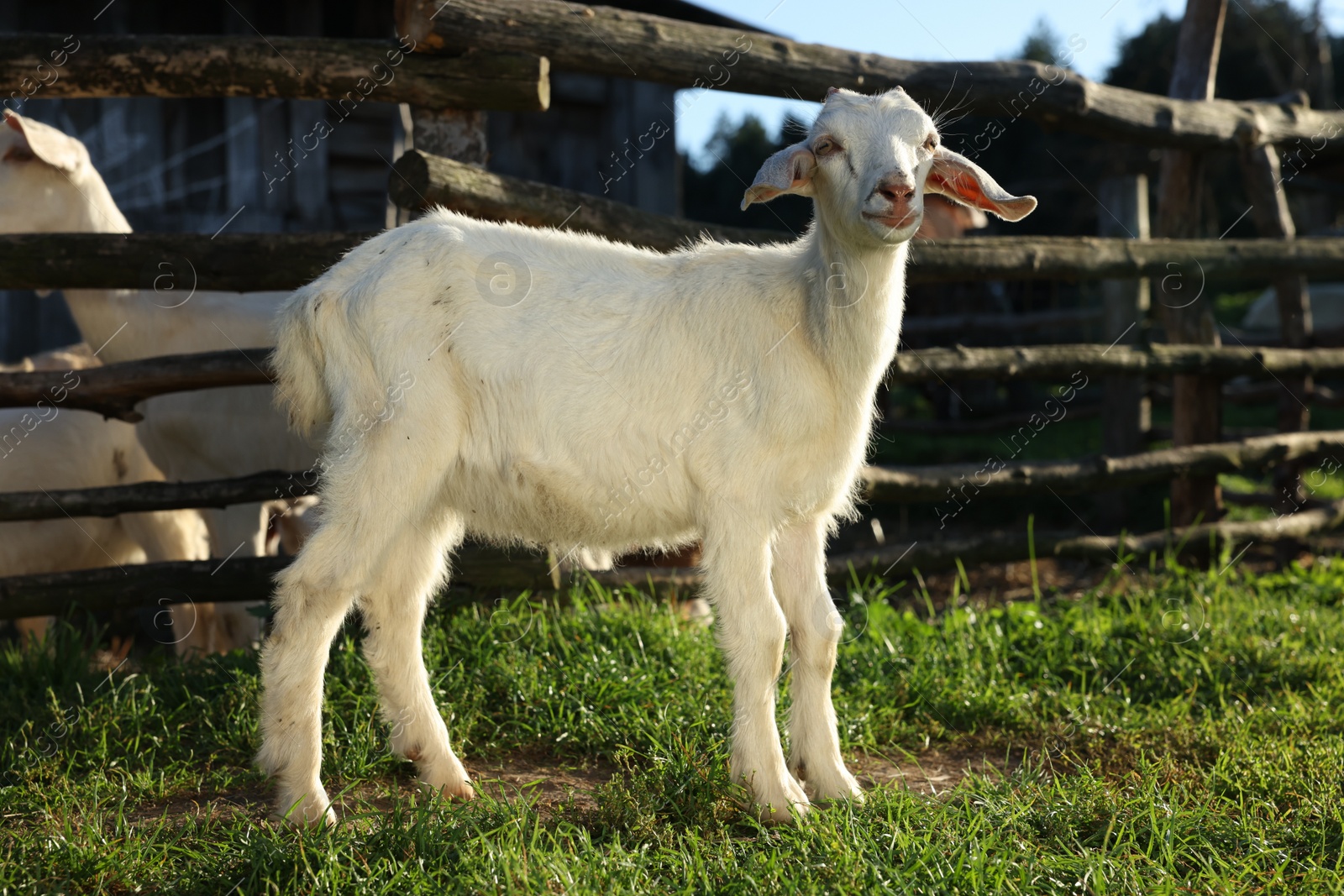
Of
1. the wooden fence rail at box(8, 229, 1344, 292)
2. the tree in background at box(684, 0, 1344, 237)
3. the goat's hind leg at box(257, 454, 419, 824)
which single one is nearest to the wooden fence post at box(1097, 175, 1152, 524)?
the wooden fence rail at box(8, 229, 1344, 292)

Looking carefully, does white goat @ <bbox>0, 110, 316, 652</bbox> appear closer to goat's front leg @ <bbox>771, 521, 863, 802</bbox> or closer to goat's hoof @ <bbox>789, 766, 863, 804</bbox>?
goat's front leg @ <bbox>771, 521, 863, 802</bbox>

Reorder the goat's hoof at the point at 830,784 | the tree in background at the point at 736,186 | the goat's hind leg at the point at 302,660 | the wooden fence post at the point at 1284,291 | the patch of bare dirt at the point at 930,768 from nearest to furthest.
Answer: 1. the goat's hind leg at the point at 302,660
2. the goat's hoof at the point at 830,784
3. the patch of bare dirt at the point at 930,768
4. the wooden fence post at the point at 1284,291
5. the tree in background at the point at 736,186

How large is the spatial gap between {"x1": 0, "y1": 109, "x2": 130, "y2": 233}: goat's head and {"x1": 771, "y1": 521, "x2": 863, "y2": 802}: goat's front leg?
128 inches

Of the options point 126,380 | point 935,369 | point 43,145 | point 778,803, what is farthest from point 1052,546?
point 43,145

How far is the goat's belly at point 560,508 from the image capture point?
126 inches

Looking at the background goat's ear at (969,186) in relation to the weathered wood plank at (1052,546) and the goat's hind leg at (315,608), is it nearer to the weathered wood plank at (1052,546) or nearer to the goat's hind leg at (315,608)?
the goat's hind leg at (315,608)

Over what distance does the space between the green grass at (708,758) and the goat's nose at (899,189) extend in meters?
1.62

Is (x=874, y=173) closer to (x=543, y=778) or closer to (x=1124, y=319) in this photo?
(x=543, y=778)

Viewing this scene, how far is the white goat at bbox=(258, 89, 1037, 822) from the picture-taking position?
121 inches

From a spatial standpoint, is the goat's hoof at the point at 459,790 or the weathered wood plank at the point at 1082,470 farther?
the weathered wood plank at the point at 1082,470

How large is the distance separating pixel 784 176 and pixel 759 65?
178cm

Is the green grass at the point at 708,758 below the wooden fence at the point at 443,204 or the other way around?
below

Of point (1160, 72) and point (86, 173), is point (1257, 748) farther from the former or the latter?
point (1160, 72)

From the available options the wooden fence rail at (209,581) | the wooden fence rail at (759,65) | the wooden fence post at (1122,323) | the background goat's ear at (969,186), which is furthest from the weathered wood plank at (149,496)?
the wooden fence post at (1122,323)
